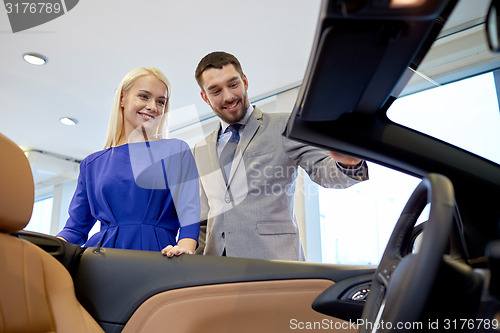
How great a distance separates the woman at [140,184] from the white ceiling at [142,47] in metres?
1.28

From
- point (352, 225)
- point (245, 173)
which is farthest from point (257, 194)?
point (352, 225)

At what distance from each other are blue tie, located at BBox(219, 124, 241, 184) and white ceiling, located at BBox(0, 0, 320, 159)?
1032 millimetres

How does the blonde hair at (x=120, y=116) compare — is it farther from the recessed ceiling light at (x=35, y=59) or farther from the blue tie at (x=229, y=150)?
the recessed ceiling light at (x=35, y=59)

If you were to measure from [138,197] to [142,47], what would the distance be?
2.50 metres

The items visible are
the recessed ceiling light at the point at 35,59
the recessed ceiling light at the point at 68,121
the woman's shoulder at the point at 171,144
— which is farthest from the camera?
the recessed ceiling light at the point at 68,121

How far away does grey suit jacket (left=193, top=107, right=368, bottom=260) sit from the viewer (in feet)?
5.24

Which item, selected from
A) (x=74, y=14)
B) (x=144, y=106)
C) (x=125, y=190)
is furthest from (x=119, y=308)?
(x=74, y=14)

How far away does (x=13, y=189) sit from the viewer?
903 millimetres

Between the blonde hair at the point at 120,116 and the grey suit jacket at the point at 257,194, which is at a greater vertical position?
the blonde hair at the point at 120,116

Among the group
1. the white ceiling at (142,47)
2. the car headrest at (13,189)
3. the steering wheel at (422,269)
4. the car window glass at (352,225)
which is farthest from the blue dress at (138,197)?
the car window glass at (352,225)

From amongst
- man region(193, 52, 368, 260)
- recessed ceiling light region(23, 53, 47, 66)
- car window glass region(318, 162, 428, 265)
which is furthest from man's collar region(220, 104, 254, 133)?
recessed ceiling light region(23, 53, 47, 66)

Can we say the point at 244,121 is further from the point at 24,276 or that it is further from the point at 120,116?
the point at 24,276

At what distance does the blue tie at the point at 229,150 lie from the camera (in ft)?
5.76

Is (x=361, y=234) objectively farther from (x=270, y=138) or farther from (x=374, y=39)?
(x=374, y=39)
